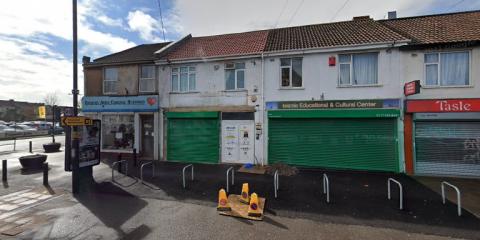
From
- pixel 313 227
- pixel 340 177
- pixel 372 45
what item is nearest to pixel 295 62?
pixel 372 45

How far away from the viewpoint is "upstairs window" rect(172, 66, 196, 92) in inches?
553

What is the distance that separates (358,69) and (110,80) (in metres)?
15.0

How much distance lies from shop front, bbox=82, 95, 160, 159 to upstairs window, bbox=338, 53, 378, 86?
10.6m

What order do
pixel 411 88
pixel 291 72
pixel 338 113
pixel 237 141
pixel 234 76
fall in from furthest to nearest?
pixel 234 76 < pixel 237 141 < pixel 291 72 < pixel 338 113 < pixel 411 88

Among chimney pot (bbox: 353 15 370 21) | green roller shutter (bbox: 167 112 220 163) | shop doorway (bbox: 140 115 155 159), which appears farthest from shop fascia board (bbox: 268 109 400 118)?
shop doorway (bbox: 140 115 155 159)

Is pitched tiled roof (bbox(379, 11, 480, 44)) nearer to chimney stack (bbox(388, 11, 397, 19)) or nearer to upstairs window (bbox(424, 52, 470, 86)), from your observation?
upstairs window (bbox(424, 52, 470, 86))

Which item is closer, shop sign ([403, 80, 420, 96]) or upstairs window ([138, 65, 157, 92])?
shop sign ([403, 80, 420, 96])

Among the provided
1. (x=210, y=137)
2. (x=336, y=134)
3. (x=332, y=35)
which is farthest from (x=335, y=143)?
(x=210, y=137)

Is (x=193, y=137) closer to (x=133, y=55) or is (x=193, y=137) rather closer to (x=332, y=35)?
(x=133, y=55)

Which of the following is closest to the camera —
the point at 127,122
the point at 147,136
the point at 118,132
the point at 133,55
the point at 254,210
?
the point at 254,210

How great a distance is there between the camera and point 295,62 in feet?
41.2

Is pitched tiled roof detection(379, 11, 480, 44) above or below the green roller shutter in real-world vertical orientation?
above

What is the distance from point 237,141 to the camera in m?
13.1

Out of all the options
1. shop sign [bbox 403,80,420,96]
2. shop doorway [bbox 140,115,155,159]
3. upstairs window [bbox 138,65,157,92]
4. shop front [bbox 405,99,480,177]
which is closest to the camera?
shop sign [bbox 403,80,420,96]
